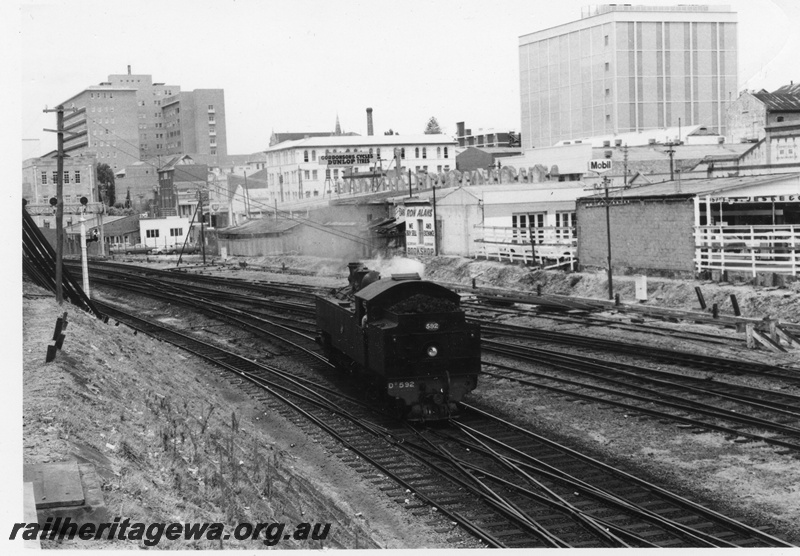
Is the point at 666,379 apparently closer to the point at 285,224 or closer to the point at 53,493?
the point at 53,493

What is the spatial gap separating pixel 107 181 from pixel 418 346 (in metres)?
98.5

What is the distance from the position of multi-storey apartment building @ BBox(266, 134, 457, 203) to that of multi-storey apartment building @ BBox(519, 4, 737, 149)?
13.5 meters

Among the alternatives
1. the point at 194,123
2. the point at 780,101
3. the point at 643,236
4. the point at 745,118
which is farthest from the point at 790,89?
the point at 194,123

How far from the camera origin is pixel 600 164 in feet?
198

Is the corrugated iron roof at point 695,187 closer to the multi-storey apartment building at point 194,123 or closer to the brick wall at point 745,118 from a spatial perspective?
the brick wall at point 745,118

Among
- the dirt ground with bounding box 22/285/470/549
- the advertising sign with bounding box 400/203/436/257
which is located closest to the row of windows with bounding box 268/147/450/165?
the advertising sign with bounding box 400/203/436/257

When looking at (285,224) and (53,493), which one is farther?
(285,224)

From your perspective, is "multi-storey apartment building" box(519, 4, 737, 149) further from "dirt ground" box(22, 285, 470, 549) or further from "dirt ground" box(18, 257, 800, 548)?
"dirt ground" box(22, 285, 470, 549)

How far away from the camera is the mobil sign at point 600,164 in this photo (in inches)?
2359

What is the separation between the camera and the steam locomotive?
1633 cm

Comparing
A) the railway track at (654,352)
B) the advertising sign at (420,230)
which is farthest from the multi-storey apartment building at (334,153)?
the railway track at (654,352)

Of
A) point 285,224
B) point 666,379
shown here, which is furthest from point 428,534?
point 285,224

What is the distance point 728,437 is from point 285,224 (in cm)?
5279

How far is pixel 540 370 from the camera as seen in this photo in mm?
22141
